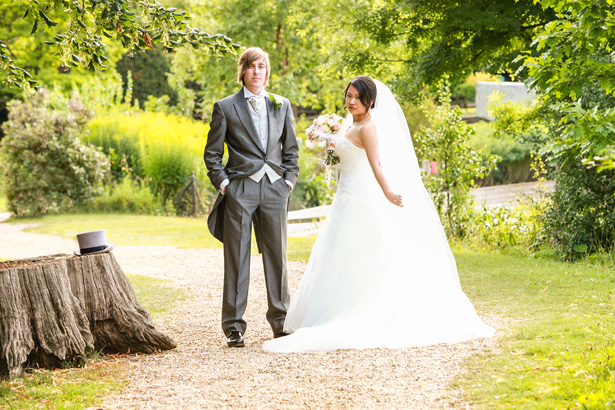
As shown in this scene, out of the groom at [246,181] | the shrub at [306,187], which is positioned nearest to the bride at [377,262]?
the groom at [246,181]

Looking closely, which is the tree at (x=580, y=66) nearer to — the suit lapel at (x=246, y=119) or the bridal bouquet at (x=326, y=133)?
the bridal bouquet at (x=326, y=133)

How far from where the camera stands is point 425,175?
11594 millimetres

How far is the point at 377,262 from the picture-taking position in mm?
5391

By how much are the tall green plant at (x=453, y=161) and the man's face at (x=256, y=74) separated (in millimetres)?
6300

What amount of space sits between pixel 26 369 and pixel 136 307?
893 mm

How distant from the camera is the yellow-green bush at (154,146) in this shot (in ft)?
59.3

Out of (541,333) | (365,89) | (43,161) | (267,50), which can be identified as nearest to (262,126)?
(365,89)

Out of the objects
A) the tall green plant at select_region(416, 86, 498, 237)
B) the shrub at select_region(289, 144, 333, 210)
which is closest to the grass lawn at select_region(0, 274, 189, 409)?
the tall green plant at select_region(416, 86, 498, 237)

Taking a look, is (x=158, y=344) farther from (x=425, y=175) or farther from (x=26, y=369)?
(x=425, y=175)

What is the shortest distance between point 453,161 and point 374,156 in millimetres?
6296

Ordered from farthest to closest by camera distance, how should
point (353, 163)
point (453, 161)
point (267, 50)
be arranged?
point (267, 50)
point (453, 161)
point (353, 163)

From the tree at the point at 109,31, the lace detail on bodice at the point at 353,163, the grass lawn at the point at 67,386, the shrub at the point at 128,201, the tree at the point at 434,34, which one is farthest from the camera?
the shrub at the point at 128,201

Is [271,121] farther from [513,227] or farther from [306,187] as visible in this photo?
[306,187]

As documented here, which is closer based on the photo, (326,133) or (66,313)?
(66,313)
